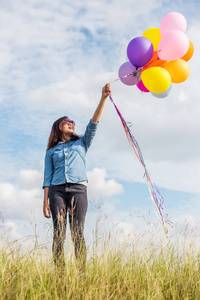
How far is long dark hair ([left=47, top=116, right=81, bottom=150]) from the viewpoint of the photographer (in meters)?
4.18

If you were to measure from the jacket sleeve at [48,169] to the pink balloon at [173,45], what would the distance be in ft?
6.01

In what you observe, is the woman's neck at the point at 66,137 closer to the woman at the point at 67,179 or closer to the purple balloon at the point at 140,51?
the woman at the point at 67,179

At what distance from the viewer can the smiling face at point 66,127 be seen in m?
4.21

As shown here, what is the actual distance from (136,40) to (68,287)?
2.83 meters

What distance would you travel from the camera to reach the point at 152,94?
4359mm

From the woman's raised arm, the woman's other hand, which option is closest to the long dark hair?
the woman's raised arm

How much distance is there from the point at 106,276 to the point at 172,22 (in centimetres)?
315

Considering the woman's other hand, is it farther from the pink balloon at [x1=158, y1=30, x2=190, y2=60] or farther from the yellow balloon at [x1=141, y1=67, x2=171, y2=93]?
the pink balloon at [x1=158, y1=30, x2=190, y2=60]

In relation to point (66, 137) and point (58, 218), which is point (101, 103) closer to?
point (66, 137)

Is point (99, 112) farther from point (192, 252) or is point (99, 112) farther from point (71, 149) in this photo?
point (192, 252)

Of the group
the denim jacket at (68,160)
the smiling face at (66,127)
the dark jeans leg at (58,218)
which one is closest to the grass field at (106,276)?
the dark jeans leg at (58,218)

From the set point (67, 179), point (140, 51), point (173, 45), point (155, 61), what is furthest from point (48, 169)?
point (173, 45)

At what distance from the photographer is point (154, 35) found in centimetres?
449

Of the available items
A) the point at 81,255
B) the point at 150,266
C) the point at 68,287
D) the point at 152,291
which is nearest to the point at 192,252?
the point at 150,266
